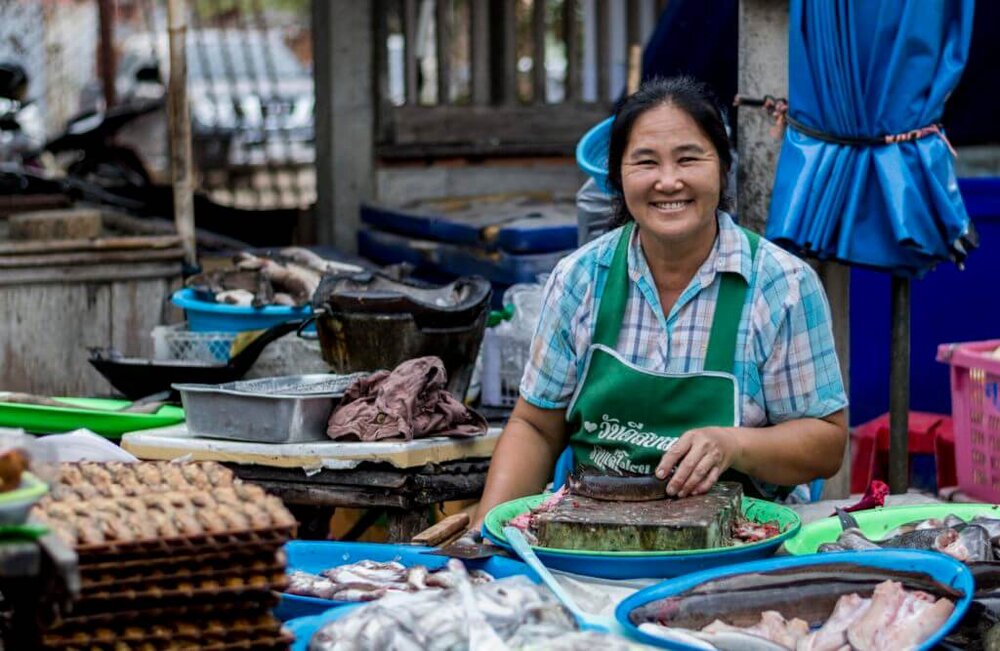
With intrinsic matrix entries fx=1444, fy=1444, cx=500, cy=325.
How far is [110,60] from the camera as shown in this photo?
14844mm

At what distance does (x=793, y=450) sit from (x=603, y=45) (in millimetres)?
5662

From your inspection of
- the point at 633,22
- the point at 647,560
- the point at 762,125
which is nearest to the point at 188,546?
the point at 647,560

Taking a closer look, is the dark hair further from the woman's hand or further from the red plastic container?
the red plastic container

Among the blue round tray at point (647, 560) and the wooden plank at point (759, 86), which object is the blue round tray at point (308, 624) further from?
the wooden plank at point (759, 86)

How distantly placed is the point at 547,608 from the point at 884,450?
3.48 m

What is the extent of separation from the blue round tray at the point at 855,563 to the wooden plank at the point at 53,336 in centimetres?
430

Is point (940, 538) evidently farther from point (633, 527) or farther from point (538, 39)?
point (538, 39)

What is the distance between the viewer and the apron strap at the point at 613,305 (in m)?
3.47

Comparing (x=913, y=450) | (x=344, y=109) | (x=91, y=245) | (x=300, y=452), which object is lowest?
(x=913, y=450)

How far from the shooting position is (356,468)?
3.82 metres

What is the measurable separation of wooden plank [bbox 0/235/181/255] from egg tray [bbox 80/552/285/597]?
427 centimetres

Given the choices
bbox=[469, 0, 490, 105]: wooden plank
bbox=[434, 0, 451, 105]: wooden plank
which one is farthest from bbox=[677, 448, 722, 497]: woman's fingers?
bbox=[469, 0, 490, 105]: wooden plank

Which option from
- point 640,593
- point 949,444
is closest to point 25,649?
point 640,593

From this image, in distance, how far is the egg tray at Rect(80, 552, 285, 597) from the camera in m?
2.08
